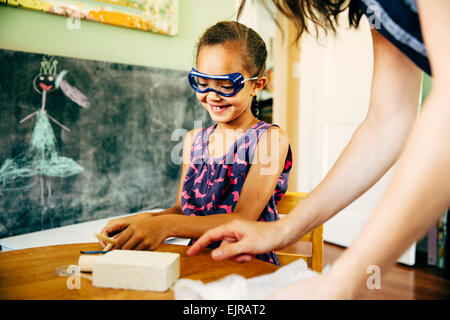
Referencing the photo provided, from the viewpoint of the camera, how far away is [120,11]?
6.63ft

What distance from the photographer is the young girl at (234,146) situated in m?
1.10

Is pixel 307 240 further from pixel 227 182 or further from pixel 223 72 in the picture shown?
pixel 223 72

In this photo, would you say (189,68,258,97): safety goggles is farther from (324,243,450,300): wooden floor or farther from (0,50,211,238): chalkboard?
(324,243,450,300): wooden floor

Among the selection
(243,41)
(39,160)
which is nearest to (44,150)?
(39,160)

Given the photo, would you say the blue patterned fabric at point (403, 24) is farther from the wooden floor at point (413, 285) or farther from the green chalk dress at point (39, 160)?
the green chalk dress at point (39, 160)

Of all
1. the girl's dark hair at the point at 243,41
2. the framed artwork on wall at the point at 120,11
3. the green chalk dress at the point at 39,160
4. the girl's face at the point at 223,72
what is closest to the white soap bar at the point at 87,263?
the girl's face at the point at 223,72

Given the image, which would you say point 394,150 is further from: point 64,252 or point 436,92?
point 64,252

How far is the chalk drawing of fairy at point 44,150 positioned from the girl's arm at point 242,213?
1.14 metres

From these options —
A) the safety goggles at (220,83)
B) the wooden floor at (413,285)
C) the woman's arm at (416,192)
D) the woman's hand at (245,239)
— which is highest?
the safety goggles at (220,83)

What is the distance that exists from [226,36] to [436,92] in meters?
0.92

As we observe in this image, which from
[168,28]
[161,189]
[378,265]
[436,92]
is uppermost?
[168,28]

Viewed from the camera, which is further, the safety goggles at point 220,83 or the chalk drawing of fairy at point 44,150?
the chalk drawing of fairy at point 44,150

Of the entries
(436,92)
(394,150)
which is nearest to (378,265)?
(436,92)

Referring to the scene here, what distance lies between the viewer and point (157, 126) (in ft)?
7.31
